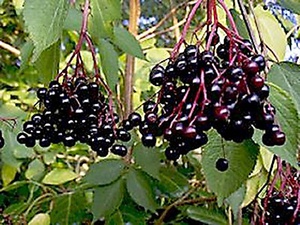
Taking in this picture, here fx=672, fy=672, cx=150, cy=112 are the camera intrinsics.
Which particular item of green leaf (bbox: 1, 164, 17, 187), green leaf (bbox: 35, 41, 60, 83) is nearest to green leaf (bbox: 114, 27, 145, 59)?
green leaf (bbox: 35, 41, 60, 83)

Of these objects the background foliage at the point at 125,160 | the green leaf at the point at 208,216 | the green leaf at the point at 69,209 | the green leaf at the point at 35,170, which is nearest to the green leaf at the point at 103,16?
the background foliage at the point at 125,160

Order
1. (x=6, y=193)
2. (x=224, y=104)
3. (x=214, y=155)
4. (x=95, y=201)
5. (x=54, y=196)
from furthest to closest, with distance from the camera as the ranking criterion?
(x=6, y=193), (x=54, y=196), (x=95, y=201), (x=214, y=155), (x=224, y=104)

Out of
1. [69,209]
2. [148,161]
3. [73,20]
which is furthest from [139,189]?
[73,20]

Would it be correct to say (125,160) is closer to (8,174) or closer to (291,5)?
(291,5)

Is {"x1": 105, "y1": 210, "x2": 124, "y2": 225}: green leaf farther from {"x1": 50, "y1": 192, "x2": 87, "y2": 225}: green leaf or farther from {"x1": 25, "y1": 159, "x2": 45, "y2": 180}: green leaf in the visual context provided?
{"x1": 25, "y1": 159, "x2": 45, "y2": 180}: green leaf

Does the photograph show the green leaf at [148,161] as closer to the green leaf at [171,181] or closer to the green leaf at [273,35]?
the green leaf at [171,181]

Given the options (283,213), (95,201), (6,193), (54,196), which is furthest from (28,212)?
(283,213)

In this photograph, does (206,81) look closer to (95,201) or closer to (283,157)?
(283,157)
